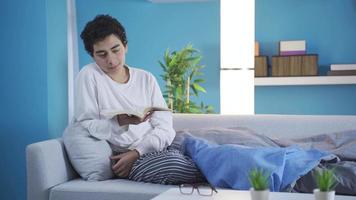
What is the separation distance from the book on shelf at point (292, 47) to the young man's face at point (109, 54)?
2006 mm

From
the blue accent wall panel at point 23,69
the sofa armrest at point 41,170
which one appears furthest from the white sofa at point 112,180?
the blue accent wall panel at point 23,69

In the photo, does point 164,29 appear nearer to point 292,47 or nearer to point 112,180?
point 292,47

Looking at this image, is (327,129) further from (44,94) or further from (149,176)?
(44,94)

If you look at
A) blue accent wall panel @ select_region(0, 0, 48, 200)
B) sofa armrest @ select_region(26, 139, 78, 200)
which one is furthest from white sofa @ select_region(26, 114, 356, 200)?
blue accent wall panel @ select_region(0, 0, 48, 200)

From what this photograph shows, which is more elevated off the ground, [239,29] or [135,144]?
[239,29]

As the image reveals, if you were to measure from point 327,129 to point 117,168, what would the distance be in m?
0.93

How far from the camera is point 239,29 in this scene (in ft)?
8.54

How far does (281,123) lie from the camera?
7.18 feet

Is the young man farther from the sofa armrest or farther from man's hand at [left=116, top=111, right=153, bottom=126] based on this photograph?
the sofa armrest

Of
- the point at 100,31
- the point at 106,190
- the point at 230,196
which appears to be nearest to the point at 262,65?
the point at 100,31

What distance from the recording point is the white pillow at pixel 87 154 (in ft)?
6.30

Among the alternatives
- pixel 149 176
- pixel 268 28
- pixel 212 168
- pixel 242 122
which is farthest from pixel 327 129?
pixel 268 28

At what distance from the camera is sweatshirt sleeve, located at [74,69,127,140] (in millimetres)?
1961

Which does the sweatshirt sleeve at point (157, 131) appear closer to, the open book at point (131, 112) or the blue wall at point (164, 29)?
the open book at point (131, 112)
